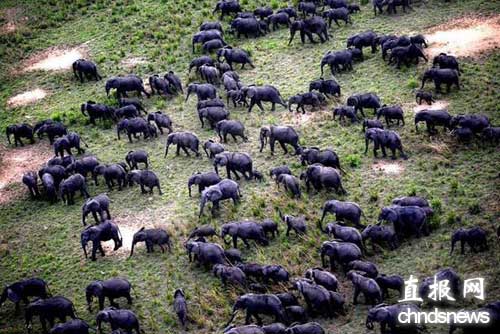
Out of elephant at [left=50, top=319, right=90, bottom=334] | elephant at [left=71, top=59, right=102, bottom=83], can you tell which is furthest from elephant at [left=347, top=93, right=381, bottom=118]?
elephant at [left=50, top=319, right=90, bottom=334]

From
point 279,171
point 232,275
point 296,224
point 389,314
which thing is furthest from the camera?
point 279,171

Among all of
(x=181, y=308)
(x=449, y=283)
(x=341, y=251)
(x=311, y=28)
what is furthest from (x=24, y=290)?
(x=311, y=28)

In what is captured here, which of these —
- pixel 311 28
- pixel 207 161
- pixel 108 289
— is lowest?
pixel 207 161

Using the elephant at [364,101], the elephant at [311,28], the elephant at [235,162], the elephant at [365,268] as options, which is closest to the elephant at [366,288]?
the elephant at [365,268]

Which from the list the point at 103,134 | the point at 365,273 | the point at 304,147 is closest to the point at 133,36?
the point at 103,134

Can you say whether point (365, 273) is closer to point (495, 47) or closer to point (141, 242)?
point (141, 242)

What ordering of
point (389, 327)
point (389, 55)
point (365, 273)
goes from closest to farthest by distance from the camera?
1. point (389, 327)
2. point (365, 273)
3. point (389, 55)

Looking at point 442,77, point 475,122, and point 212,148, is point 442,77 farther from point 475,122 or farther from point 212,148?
point 212,148
